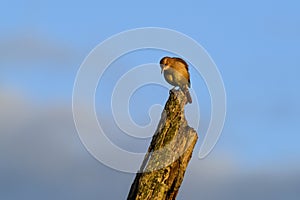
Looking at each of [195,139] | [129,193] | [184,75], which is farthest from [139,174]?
[184,75]

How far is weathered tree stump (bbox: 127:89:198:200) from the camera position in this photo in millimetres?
12367

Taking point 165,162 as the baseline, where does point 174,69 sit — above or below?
above

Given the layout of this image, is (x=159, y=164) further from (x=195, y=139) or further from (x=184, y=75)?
(x=184, y=75)

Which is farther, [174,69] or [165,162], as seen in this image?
[174,69]

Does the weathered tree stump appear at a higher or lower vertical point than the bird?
lower

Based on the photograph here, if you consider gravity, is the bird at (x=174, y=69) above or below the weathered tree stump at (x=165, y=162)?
above

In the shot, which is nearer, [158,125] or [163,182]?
[163,182]

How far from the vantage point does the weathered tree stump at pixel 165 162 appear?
12.4 meters

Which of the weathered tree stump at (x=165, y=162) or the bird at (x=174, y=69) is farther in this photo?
the bird at (x=174, y=69)

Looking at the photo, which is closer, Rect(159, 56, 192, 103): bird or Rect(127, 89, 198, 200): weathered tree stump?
Rect(127, 89, 198, 200): weathered tree stump

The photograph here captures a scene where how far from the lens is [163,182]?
40.8 ft

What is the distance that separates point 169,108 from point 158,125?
0.68 m

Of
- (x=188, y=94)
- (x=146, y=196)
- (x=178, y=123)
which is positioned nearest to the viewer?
A: (x=146, y=196)

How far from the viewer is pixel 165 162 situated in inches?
500
